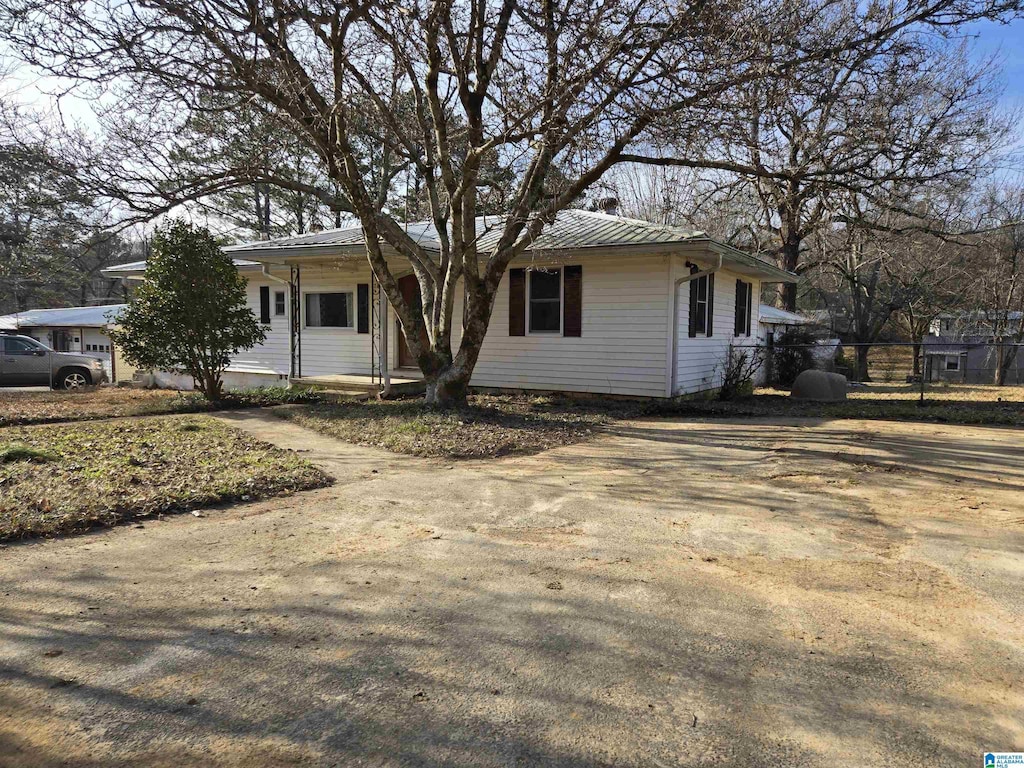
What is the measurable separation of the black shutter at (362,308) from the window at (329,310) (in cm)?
26

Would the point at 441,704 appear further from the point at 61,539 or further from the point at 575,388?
the point at 575,388

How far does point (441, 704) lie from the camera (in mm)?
2498

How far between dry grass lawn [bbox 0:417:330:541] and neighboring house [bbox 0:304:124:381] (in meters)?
22.5

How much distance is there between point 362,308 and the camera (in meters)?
15.2

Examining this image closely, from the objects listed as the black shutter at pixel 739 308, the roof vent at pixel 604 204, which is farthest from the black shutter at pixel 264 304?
the black shutter at pixel 739 308

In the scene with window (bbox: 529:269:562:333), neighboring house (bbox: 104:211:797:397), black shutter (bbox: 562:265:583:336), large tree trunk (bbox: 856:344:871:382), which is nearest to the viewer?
neighboring house (bbox: 104:211:797:397)

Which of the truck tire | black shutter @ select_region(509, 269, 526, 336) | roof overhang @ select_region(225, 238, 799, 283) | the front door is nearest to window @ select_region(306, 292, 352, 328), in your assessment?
roof overhang @ select_region(225, 238, 799, 283)

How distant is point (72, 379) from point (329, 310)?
7.29 m

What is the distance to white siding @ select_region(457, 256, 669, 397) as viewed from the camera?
12.3m

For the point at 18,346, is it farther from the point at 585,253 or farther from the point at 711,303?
the point at 711,303

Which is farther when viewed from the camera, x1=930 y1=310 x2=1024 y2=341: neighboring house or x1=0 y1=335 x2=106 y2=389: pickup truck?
x1=930 y1=310 x2=1024 y2=341: neighboring house

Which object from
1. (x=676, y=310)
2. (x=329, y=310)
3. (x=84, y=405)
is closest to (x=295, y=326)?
(x=329, y=310)

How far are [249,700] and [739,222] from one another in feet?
79.4

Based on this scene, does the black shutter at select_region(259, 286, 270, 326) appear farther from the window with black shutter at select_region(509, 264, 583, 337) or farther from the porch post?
the window with black shutter at select_region(509, 264, 583, 337)
